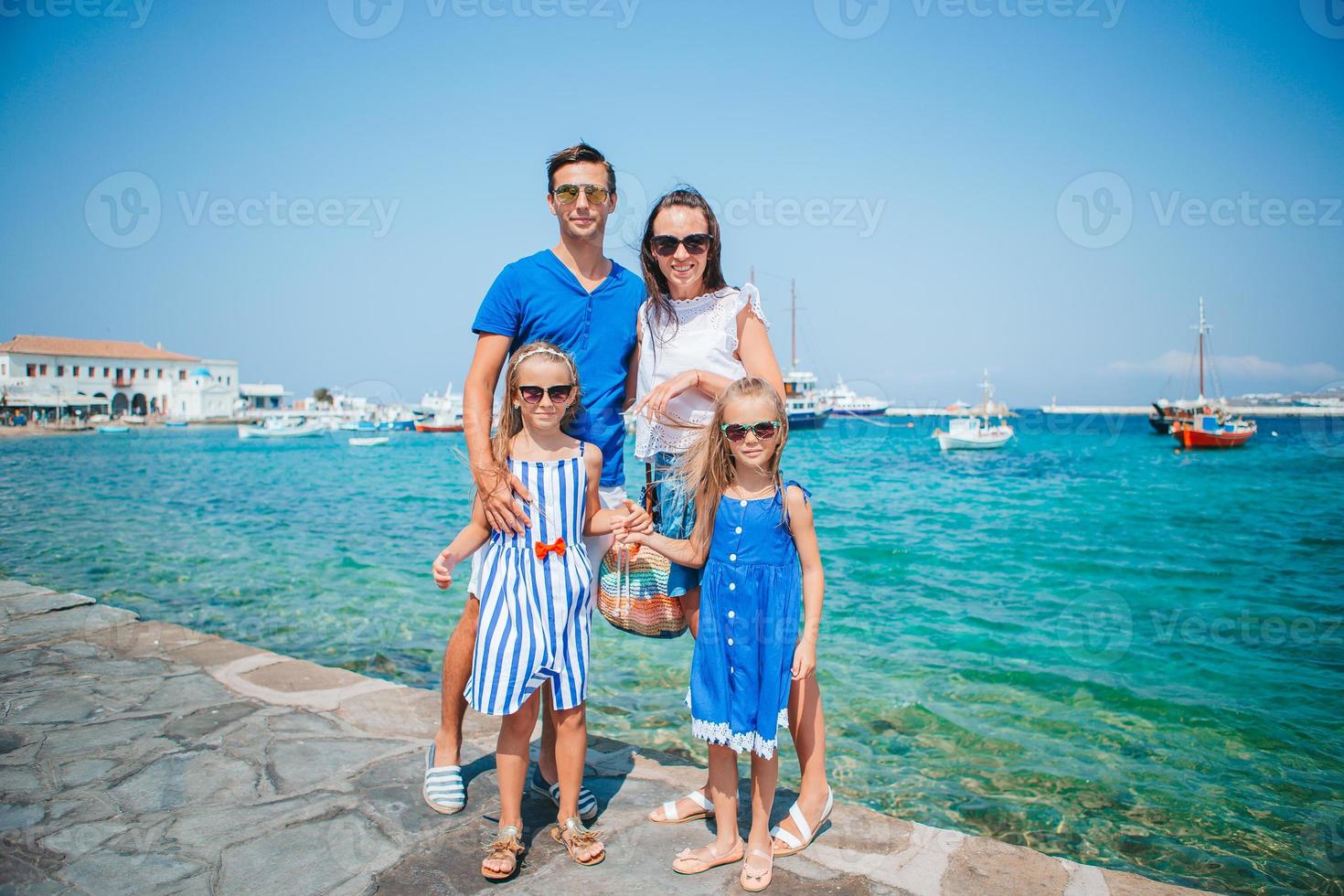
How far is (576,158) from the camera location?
2.80 metres

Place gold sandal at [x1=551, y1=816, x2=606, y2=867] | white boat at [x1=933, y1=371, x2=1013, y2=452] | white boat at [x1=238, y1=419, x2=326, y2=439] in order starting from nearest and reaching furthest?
gold sandal at [x1=551, y1=816, x2=606, y2=867]
white boat at [x1=933, y1=371, x2=1013, y2=452]
white boat at [x1=238, y1=419, x2=326, y2=439]

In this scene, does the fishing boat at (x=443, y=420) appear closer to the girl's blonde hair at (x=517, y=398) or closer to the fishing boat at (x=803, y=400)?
the fishing boat at (x=803, y=400)

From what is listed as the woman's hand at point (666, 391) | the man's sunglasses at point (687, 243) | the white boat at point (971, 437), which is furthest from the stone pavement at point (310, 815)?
the white boat at point (971, 437)

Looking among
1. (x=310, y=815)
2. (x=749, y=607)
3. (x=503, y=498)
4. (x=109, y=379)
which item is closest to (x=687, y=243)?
(x=503, y=498)

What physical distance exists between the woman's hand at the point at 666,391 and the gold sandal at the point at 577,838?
1.38 m

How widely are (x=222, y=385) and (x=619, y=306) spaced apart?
107 m

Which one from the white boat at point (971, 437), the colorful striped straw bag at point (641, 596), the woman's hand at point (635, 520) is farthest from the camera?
the white boat at point (971, 437)

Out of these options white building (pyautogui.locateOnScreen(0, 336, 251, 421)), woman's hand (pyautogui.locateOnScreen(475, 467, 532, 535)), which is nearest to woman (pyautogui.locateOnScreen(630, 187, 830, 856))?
woman's hand (pyautogui.locateOnScreen(475, 467, 532, 535))

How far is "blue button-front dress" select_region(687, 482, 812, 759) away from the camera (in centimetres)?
239

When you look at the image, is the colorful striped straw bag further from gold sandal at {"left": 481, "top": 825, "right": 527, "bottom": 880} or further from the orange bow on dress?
gold sandal at {"left": 481, "top": 825, "right": 527, "bottom": 880}

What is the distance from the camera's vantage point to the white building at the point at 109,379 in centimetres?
7150

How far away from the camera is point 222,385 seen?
9338 cm

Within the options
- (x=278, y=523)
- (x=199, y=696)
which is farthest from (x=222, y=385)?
(x=199, y=696)

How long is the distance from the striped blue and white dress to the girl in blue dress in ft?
0.72
